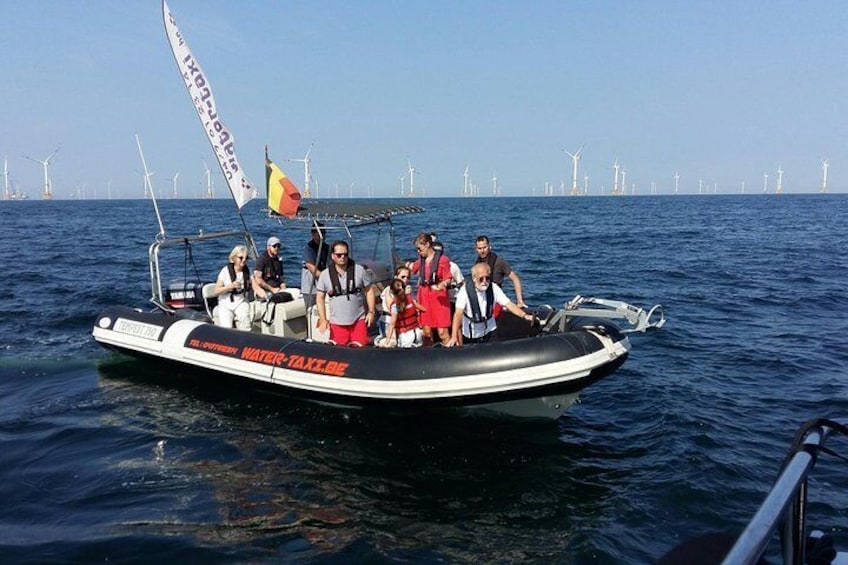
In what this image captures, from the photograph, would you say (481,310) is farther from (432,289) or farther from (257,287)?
(257,287)

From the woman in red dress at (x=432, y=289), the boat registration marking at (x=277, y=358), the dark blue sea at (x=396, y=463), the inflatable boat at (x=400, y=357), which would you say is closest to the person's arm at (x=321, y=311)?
the inflatable boat at (x=400, y=357)

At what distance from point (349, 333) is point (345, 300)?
16.5 inches

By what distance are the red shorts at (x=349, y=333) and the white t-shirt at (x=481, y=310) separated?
1.13 metres

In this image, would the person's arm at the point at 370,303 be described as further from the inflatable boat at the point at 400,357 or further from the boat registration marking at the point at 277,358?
the boat registration marking at the point at 277,358

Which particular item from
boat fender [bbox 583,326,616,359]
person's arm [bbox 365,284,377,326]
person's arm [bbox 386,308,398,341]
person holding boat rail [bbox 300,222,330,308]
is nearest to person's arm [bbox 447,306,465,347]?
person's arm [bbox 386,308,398,341]

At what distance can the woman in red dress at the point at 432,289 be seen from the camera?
7320 mm

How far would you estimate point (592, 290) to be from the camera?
53.6 feet

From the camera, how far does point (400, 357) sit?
657 centimetres

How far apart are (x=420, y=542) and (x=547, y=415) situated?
2.46 metres

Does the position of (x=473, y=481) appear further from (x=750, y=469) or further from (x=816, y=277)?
(x=816, y=277)

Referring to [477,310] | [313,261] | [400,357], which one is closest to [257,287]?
[313,261]

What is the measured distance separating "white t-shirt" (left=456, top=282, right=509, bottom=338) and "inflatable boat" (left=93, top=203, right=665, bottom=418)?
460 mm

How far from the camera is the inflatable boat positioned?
625 centimetres

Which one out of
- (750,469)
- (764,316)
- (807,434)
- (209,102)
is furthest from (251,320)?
(764,316)
